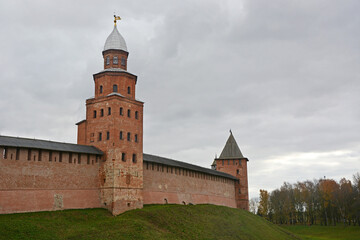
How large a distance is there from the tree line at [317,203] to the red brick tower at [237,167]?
15.3 m

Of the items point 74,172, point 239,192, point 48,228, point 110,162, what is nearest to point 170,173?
point 110,162

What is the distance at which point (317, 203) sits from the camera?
67.0 metres

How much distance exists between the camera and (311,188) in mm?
70875

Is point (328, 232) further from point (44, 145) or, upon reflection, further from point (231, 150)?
point (44, 145)

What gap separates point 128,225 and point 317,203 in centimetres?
5327

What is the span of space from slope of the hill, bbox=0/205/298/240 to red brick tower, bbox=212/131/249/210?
22.6 meters

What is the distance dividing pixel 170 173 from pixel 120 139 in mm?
9974

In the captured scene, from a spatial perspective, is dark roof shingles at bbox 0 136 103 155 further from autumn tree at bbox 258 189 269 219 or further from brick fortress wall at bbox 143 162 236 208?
autumn tree at bbox 258 189 269 219

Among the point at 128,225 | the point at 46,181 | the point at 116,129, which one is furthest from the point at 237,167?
the point at 46,181

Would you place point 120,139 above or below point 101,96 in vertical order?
below

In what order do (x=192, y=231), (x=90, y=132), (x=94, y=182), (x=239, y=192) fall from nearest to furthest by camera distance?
(x=192, y=231)
(x=94, y=182)
(x=90, y=132)
(x=239, y=192)

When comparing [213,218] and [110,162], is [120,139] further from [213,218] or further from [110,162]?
[213,218]

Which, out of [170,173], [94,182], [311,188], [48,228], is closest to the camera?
[48,228]

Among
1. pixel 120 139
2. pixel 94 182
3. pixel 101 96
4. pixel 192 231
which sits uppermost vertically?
pixel 101 96
